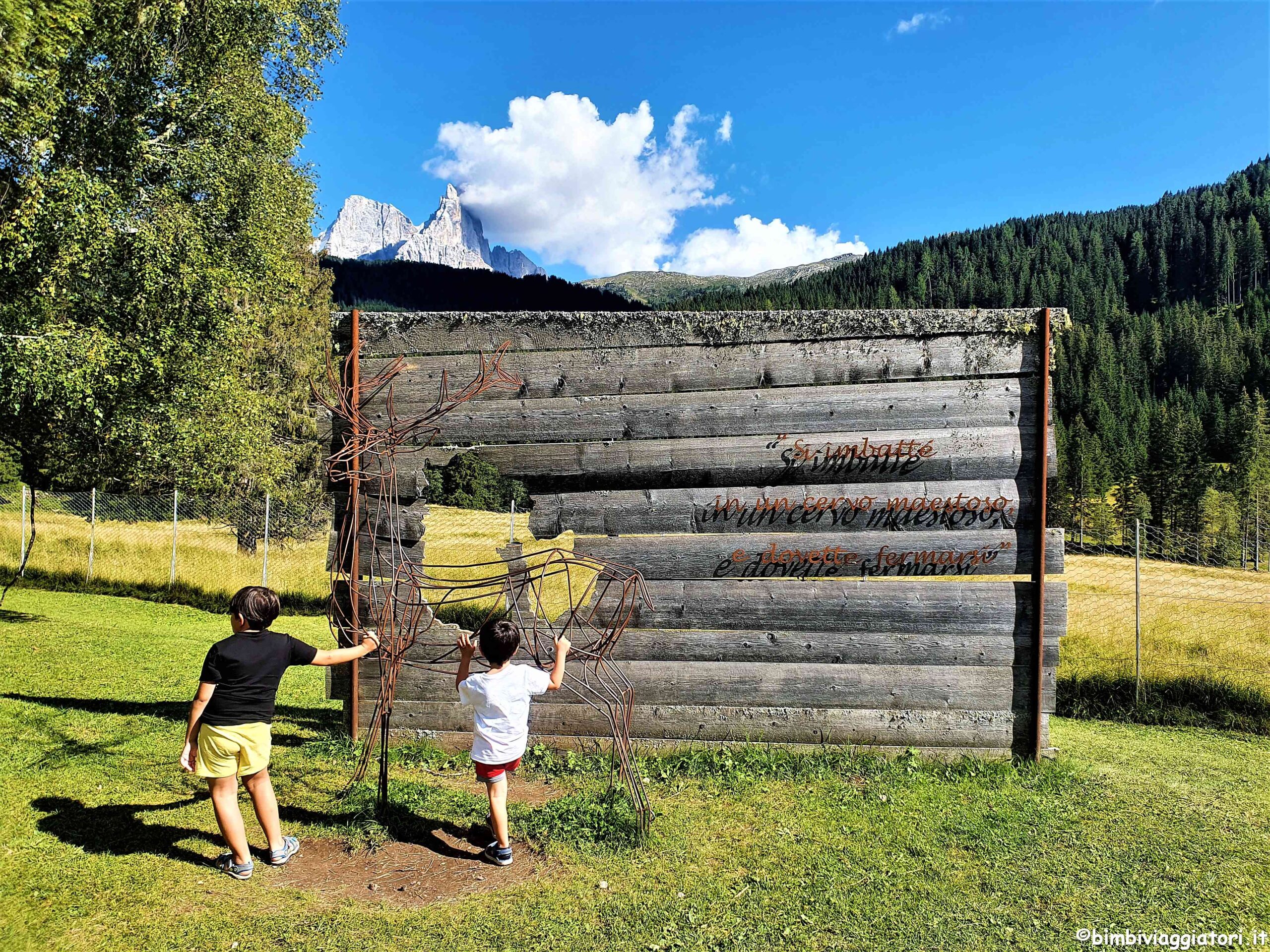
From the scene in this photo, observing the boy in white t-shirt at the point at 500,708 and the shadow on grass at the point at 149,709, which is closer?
the boy in white t-shirt at the point at 500,708

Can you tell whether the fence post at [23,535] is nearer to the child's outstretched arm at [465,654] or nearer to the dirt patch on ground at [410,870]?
the dirt patch on ground at [410,870]

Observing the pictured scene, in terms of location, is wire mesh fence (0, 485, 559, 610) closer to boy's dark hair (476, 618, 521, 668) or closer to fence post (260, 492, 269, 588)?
fence post (260, 492, 269, 588)

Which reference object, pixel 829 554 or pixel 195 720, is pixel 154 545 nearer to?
pixel 195 720

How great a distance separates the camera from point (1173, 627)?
1052 cm

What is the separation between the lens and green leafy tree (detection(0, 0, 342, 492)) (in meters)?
8.93

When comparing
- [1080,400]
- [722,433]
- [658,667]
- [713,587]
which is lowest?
[658,667]

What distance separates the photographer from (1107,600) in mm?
13648

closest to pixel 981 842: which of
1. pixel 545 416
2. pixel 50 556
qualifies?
pixel 545 416

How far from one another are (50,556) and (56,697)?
1037cm

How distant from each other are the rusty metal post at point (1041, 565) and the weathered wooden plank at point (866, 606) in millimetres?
68

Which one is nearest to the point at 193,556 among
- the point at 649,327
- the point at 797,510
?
the point at 649,327

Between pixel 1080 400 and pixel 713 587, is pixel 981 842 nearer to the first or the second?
pixel 713 587

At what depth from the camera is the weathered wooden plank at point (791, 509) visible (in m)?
5.76

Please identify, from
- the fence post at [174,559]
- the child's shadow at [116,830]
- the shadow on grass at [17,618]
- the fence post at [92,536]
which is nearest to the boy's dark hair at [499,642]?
the child's shadow at [116,830]
